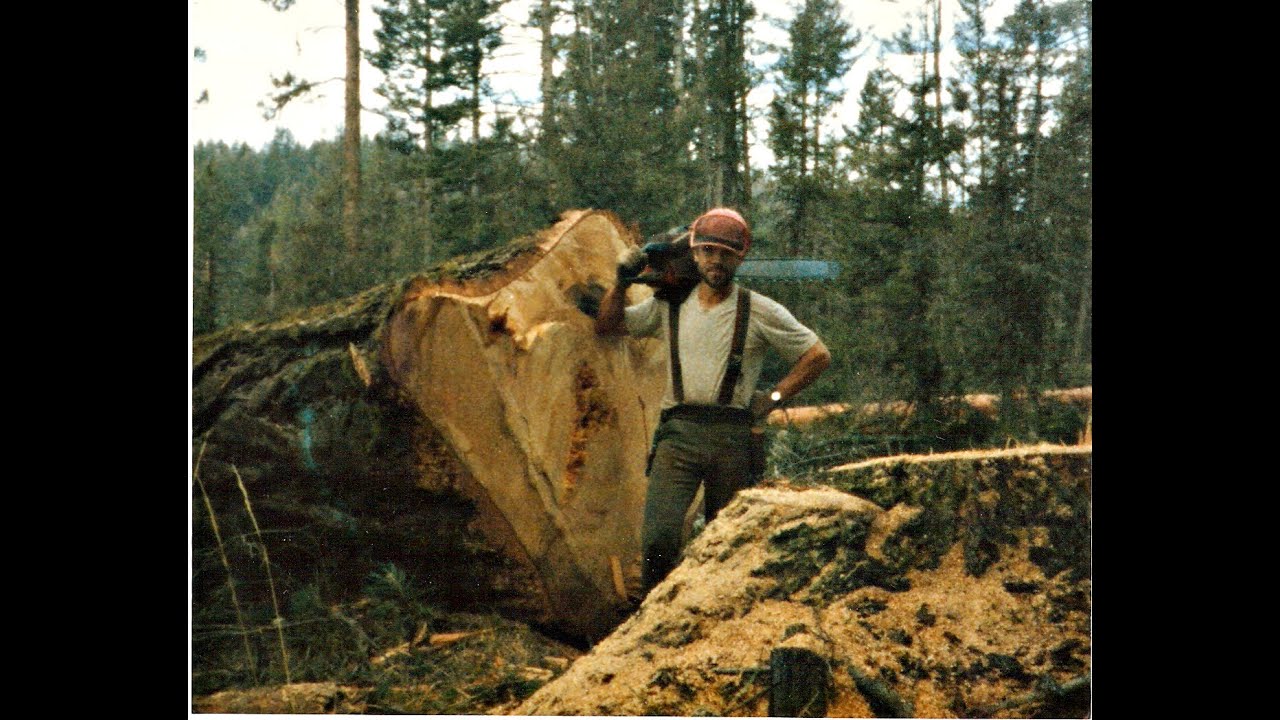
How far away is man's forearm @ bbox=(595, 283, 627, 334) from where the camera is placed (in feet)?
16.0

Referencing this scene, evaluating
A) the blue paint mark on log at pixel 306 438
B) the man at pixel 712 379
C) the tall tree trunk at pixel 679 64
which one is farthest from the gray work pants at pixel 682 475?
the tall tree trunk at pixel 679 64

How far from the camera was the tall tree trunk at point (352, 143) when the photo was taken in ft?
16.8

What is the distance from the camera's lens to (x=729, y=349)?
183 inches

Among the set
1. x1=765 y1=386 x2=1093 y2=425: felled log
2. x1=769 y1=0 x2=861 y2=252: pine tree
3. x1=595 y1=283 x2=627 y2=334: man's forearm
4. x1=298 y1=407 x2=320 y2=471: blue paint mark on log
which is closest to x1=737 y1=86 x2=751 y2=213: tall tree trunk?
x1=769 y1=0 x2=861 y2=252: pine tree

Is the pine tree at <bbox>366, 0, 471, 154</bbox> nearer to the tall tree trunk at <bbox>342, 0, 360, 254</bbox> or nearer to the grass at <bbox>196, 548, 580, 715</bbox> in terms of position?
the tall tree trunk at <bbox>342, 0, 360, 254</bbox>

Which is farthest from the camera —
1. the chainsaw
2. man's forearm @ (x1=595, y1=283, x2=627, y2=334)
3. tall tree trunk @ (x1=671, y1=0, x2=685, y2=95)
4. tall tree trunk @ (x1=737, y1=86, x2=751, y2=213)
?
tall tree trunk @ (x1=671, y1=0, x2=685, y2=95)

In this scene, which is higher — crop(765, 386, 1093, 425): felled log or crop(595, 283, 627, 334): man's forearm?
crop(595, 283, 627, 334): man's forearm

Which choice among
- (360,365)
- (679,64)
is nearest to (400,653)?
(360,365)

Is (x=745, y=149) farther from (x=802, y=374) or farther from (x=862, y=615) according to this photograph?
(x=862, y=615)

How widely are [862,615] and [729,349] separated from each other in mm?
1202

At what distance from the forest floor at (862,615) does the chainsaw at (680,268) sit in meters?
0.92

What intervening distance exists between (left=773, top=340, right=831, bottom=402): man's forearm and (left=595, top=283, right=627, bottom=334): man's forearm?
749 millimetres
